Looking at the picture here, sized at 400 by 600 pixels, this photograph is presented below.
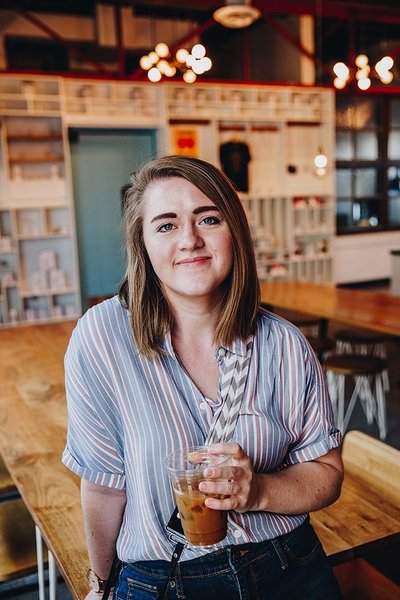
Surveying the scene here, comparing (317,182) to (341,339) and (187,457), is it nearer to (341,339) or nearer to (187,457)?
(341,339)

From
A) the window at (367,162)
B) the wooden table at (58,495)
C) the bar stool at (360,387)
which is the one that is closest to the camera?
the wooden table at (58,495)

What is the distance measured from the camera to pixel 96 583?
4.34 feet

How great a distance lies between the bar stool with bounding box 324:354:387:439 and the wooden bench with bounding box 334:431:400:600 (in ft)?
7.10

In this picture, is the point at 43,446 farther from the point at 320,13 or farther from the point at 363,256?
the point at 363,256

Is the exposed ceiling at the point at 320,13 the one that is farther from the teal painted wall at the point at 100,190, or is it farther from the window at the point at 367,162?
the teal painted wall at the point at 100,190

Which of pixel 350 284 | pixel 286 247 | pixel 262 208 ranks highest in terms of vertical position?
pixel 262 208

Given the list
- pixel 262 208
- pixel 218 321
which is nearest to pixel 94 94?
pixel 262 208

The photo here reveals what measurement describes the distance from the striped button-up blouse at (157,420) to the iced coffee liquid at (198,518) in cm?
12

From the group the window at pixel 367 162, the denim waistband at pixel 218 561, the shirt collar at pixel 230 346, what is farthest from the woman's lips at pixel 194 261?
the window at pixel 367 162

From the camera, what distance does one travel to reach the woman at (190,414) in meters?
1.24

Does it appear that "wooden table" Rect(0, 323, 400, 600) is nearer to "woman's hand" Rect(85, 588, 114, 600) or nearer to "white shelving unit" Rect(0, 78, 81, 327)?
"woman's hand" Rect(85, 588, 114, 600)

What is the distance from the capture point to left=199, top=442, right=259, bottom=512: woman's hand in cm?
107

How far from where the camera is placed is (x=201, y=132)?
29.9 feet

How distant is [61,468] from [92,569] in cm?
63
